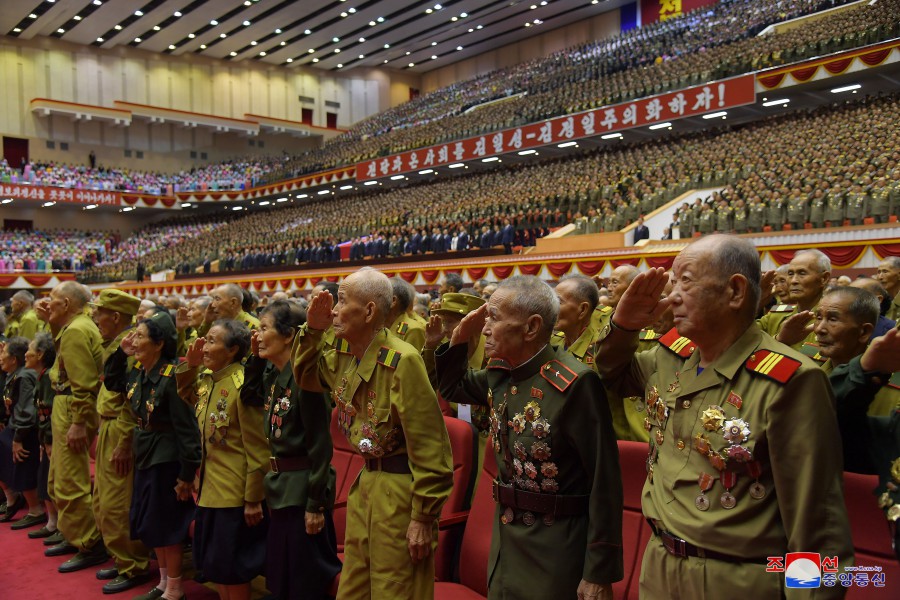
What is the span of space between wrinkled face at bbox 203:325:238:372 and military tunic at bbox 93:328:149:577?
86 centimetres

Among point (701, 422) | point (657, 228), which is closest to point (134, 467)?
point (701, 422)

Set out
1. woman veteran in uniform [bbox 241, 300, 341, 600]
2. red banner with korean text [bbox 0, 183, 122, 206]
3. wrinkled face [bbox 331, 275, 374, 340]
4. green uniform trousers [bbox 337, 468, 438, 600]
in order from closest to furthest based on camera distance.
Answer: green uniform trousers [bbox 337, 468, 438, 600]
wrinkled face [bbox 331, 275, 374, 340]
woman veteran in uniform [bbox 241, 300, 341, 600]
red banner with korean text [bbox 0, 183, 122, 206]

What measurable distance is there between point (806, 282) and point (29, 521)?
4.95 metres

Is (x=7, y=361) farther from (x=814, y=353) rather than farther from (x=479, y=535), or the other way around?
(x=814, y=353)

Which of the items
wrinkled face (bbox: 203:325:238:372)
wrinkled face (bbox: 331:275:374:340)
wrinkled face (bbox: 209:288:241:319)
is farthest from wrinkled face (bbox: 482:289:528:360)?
wrinkled face (bbox: 209:288:241:319)

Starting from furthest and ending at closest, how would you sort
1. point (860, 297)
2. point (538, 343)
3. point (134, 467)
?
point (134, 467) → point (860, 297) → point (538, 343)

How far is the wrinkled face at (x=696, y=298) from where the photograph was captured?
1.41m

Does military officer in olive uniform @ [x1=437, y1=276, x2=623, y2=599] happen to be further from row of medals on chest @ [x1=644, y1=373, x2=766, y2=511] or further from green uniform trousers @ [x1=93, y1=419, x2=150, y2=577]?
green uniform trousers @ [x1=93, y1=419, x2=150, y2=577]

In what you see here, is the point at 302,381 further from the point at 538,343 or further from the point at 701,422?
the point at 701,422

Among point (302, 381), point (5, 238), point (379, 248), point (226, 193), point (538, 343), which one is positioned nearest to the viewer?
point (538, 343)

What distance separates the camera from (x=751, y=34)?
57.2ft

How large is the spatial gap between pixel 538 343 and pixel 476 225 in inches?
488

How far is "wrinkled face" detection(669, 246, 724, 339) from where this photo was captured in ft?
4.64

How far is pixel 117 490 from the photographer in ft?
11.3
